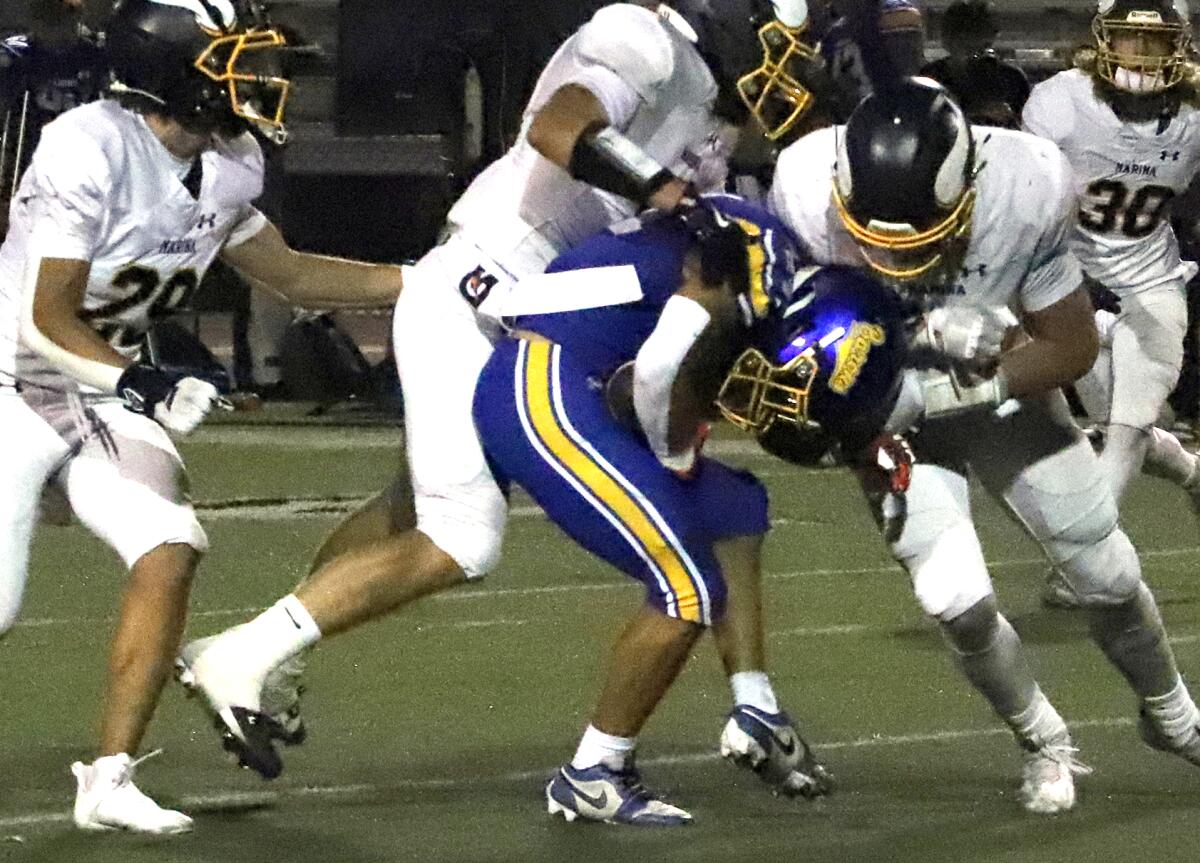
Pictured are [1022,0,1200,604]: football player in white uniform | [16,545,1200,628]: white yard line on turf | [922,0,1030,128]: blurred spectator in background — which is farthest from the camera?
[922,0,1030,128]: blurred spectator in background

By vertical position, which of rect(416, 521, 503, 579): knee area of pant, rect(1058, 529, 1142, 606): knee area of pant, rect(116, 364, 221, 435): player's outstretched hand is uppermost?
rect(116, 364, 221, 435): player's outstretched hand

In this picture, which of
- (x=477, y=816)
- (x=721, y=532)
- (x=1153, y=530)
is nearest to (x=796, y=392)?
(x=721, y=532)

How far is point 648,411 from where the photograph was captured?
15.4ft

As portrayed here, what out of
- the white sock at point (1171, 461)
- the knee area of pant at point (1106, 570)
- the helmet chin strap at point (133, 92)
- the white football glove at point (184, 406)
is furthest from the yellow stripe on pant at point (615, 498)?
the white sock at point (1171, 461)

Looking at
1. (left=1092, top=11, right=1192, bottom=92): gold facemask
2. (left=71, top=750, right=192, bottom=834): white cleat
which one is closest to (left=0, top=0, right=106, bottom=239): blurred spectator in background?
(left=1092, top=11, right=1192, bottom=92): gold facemask

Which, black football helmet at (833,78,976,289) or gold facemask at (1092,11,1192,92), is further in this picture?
gold facemask at (1092,11,1192,92)

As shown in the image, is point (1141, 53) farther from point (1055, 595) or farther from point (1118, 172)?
point (1055, 595)

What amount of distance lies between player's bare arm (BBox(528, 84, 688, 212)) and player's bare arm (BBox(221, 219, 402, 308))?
52 centimetres

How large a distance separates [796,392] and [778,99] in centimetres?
82

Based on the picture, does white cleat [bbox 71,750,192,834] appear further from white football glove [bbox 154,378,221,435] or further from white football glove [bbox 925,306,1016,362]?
white football glove [bbox 925,306,1016,362]

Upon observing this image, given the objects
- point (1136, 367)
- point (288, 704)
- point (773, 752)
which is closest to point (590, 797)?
point (773, 752)

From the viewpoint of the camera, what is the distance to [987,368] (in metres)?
4.76

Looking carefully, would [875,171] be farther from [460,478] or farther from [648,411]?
[460,478]

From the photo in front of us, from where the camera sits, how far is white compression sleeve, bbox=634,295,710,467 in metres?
4.59
